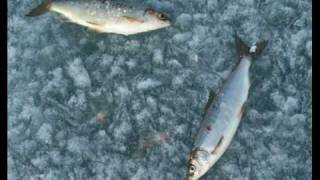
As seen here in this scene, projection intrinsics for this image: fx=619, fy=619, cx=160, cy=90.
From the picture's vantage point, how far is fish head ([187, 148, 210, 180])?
158 inches

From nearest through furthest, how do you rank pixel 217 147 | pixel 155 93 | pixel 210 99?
pixel 217 147 < pixel 210 99 < pixel 155 93

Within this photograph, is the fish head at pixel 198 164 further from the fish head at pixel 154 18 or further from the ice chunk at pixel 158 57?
the fish head at pixel 154 18

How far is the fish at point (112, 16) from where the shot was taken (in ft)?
13.8

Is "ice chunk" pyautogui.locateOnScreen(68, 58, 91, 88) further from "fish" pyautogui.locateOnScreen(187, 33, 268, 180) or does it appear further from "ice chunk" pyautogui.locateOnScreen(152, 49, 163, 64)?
"fish" pyautogui.locateOnScreen(187, 33, 268, 180)

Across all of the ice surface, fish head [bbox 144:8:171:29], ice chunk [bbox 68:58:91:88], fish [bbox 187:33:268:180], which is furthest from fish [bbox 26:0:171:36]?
fish [bbox 187:33:268:180]

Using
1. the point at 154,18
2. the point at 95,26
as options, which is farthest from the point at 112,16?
the point at 154,18

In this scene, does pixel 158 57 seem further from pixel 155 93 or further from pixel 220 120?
pixel 220 120

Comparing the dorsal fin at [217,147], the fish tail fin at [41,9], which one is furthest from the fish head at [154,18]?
the dorsal fin at [217,147]

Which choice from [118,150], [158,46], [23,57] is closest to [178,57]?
[158,46]

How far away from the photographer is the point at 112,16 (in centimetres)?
422

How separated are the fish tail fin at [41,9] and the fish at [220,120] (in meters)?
1.29

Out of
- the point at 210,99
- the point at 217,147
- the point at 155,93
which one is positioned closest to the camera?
the point at 217,147

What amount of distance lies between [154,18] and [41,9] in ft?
2.65
